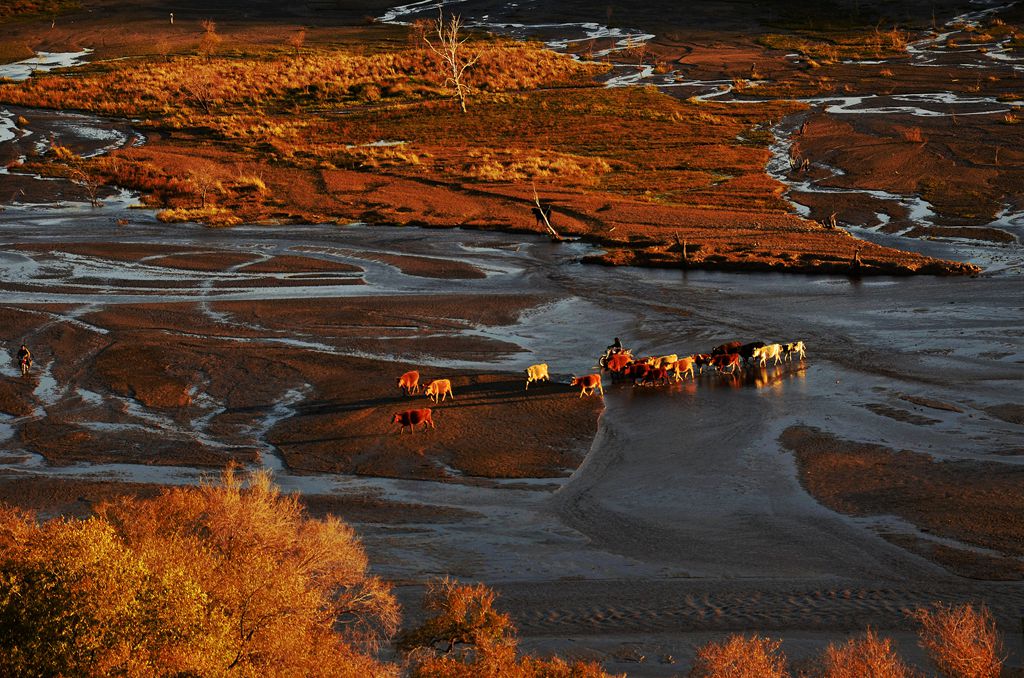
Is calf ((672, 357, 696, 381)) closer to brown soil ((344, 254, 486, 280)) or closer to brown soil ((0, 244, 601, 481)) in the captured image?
brown soil ((0, 244, 601, 481))

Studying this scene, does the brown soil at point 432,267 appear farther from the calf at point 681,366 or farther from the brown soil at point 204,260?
the calf at point 681,366

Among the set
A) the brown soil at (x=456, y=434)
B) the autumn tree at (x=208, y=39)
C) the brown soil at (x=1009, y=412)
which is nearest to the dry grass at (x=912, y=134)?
the brown soil at (x=1009, y=412)

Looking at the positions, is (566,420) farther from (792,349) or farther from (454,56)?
(454,56)

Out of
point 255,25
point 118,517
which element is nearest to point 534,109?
point 255,25

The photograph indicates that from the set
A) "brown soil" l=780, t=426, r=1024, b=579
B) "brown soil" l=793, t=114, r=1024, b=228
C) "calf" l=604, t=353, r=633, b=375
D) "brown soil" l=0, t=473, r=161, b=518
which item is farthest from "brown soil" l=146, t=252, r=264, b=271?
"brown soil" l=780, t=426, r=1024, b=579

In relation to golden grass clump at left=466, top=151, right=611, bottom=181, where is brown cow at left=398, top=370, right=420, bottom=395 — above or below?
below
